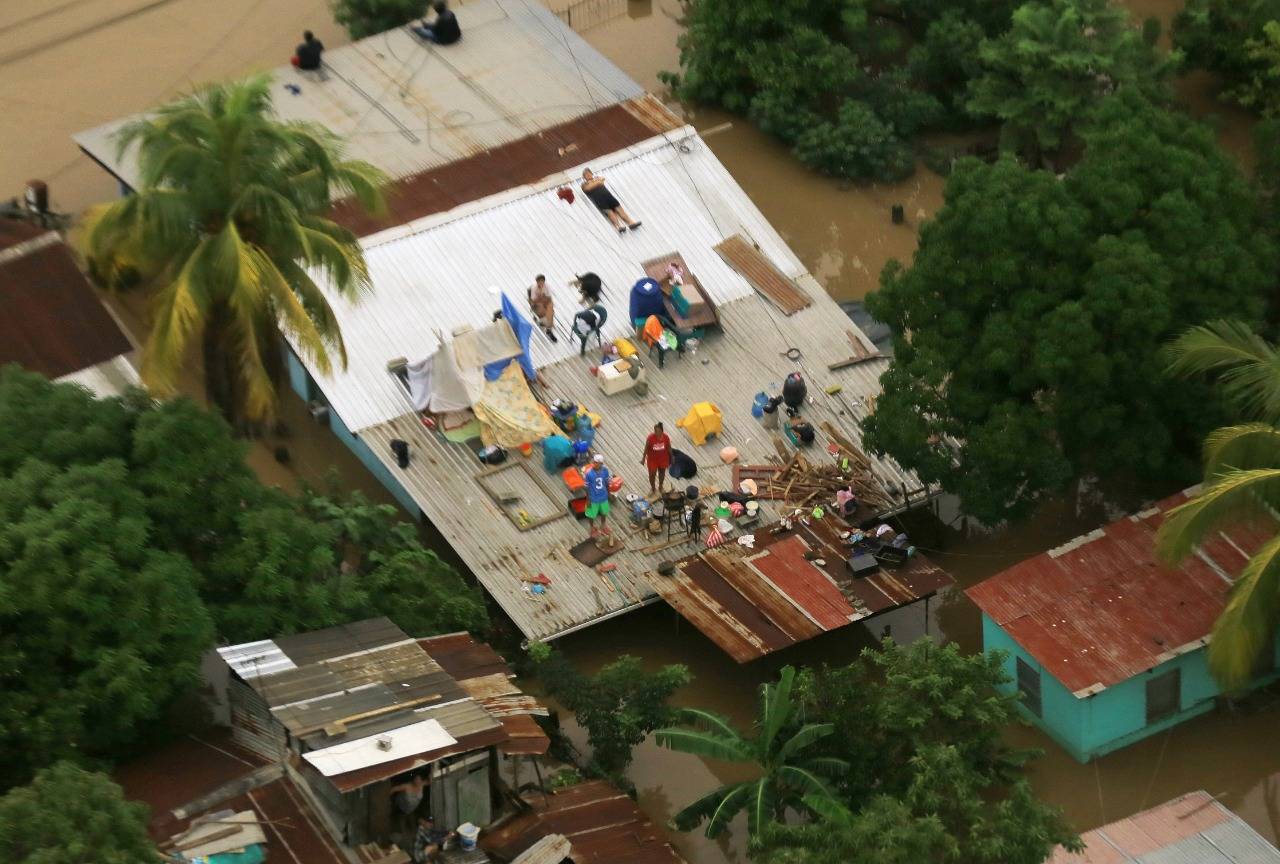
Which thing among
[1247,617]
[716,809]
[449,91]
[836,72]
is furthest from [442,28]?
[1247,617]

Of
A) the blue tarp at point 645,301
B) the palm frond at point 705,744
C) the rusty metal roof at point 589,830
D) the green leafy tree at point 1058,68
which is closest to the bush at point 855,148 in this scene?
the green leafy tree at point 1058,68

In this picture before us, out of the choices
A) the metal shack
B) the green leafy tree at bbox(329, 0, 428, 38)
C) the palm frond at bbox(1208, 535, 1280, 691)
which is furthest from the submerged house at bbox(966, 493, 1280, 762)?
the green leafy tree at bbox(329, 0, 428, 38)

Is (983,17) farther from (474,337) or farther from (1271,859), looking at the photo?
(1271,859)

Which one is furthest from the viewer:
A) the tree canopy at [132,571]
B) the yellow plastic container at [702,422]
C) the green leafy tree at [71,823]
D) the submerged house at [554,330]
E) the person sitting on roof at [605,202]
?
the person sitting on roof at [605,202]

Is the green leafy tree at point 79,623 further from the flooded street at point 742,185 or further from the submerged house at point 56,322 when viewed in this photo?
the flooded street at point 742,185

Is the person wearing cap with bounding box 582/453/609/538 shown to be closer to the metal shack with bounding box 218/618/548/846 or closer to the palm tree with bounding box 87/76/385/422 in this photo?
the metal shack with bounding box 218/618/548/846

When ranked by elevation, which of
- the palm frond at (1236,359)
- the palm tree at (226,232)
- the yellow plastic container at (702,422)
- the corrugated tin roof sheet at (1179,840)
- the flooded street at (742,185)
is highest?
the palm tree at (226,232)
